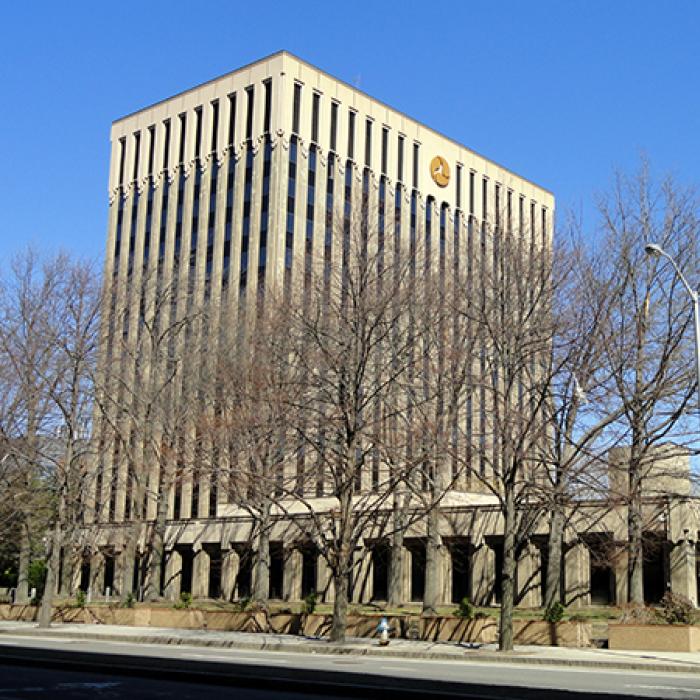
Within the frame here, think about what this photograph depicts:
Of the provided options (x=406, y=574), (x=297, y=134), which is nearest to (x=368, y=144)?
(x=297, y=134)

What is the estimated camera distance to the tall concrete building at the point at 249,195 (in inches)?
2371

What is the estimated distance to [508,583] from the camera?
2780cm

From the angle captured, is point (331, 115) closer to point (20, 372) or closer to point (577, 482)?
point (20, 372)

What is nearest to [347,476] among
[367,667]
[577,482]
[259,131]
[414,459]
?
[414,459]

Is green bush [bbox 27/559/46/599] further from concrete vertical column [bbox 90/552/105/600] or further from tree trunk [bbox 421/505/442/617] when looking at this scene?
tree trunk [bbox 421/505/442/617]

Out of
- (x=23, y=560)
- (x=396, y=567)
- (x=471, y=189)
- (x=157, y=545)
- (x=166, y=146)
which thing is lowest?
(x=23, y=560)

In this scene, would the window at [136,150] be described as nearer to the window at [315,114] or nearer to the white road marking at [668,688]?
the window at [315,114]

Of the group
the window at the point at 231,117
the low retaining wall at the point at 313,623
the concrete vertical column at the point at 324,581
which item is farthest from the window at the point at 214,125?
the low retaining wall at the point at 313,623

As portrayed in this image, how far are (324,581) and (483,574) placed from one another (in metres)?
10.1

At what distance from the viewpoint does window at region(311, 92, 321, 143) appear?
81500mm

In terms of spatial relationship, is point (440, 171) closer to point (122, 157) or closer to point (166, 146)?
point (166, 146)

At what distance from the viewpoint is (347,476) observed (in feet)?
100

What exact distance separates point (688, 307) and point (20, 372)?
2650cm

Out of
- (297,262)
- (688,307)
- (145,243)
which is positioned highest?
(145,243)
